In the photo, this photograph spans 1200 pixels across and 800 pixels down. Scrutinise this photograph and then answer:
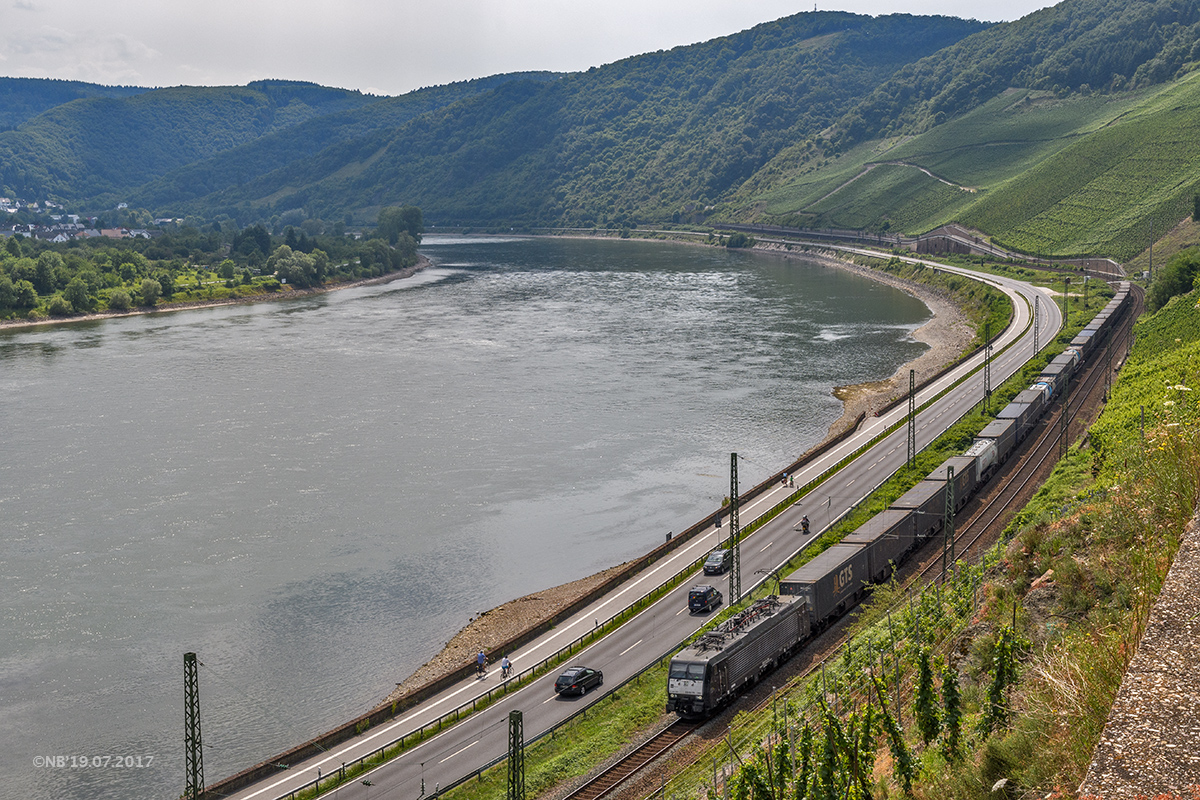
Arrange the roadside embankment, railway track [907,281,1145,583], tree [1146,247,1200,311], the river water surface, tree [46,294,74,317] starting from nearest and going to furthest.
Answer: the roadside embankment, the river water surface, railway track [907,281,1145,583], tree [1146,247,1200,311], tree [46,294,74,317]

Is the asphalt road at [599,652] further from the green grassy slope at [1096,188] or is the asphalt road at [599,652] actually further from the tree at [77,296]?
the tree at [77,296]

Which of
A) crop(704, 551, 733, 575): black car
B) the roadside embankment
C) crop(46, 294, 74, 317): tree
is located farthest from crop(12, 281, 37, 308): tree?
the roadside embankment

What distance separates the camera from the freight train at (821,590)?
32656 mm

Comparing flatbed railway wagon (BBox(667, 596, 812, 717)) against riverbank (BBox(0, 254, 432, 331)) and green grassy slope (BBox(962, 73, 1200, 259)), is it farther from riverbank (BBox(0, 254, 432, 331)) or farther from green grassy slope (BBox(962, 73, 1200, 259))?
riverbank (BBox(0, 254, 432, 331))

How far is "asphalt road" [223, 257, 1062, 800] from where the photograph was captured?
31406 millimetres

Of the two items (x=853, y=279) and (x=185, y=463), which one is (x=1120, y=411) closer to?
(x=185, y=463)

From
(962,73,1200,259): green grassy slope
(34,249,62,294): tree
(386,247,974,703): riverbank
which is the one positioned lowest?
(386,247,974,703): riverbank

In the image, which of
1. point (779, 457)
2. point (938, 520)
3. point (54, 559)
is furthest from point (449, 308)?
point (938, 520)

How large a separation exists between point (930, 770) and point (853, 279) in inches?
6158

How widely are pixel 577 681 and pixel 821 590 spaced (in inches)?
398

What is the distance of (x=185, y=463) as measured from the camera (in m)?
67.3

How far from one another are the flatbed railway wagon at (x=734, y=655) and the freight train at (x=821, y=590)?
0.03 meters

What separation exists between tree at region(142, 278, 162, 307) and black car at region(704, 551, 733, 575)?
129m

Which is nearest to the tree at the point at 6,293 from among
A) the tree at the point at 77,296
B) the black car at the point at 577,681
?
the tree at the point at 77,296
